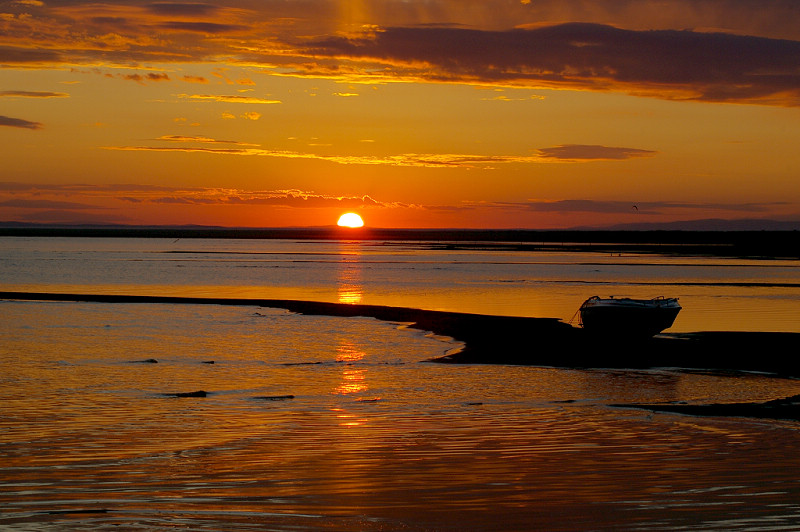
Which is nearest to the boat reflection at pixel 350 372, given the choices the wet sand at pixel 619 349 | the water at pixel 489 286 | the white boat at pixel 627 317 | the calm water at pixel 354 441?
the calm water at pixel 354 441

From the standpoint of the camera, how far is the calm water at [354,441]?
1077cm

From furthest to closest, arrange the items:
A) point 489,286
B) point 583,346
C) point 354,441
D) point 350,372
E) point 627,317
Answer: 1. point 489,286
2. point 627,317
3. point 583,346
4. point 350,372
5. point 354,441

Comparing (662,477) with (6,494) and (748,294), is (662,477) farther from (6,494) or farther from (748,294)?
(748,294)

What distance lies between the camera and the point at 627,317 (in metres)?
32.2

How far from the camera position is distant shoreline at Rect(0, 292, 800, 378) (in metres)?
26.1

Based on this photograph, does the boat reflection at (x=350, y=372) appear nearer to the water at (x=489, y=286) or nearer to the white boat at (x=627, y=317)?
the white boat at (x=627, y=317)

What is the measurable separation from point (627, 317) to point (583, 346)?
2.65 m

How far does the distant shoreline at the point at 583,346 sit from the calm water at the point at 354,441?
5.33ft

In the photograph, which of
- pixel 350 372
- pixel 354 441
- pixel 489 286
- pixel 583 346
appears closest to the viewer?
pixel 354 441

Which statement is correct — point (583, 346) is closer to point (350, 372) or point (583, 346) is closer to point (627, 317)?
point (627, 317)

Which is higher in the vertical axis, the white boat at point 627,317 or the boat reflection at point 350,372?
the white boat at point 627,317

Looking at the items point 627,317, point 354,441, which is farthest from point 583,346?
point 354,441

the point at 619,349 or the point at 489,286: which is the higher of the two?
the point at 489,286

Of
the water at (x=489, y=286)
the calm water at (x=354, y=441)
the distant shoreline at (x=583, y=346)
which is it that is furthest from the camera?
the water at (x=489, y=286)
